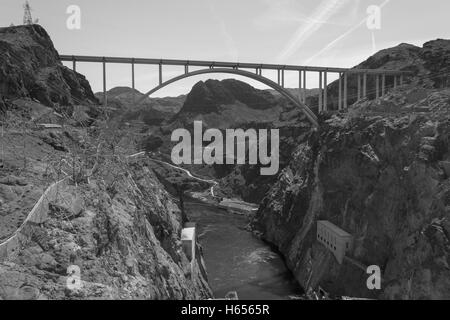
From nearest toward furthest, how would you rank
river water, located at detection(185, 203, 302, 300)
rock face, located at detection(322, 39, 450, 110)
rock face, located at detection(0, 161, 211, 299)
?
1. rock face, located at detection(0, 161, 211, 299)
2. river water, located at detection(185, 203, 302, 300)
3. rock face, located at detection(322, 39, 450, 110)

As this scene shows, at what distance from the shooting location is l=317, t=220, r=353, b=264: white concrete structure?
3338 centimetres

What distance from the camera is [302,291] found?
36.4m

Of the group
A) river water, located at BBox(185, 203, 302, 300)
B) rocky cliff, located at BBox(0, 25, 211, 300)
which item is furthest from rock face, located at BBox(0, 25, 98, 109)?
river water, located at BBox(185, 203, 302, 300)

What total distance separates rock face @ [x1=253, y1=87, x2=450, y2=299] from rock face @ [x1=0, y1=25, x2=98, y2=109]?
1220 inches

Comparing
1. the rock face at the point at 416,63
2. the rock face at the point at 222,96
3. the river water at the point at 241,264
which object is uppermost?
the rock face at the point at 222,96

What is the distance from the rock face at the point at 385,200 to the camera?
950 inches

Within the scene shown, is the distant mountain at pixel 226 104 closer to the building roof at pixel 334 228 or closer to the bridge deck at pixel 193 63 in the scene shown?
the bridge deck at pixel 193 63

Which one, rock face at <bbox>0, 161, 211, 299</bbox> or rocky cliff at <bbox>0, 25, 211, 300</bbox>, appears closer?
rock face at <bbox>0, 161, 211, 299</bbox>

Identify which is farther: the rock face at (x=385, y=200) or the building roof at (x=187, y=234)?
the building roof at (x=187, y=234)

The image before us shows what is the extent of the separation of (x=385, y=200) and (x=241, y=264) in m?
19.1

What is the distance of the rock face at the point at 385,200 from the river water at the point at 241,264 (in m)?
2.35

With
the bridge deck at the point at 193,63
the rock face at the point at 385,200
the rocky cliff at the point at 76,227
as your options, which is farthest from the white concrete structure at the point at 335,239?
the bridge deck at the point at 193,63

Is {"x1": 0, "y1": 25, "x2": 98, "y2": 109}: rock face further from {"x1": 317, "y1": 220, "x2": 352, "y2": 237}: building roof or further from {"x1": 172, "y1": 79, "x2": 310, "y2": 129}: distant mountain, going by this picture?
{"x1": 172, "y1": 79, "x2": 310, "y2": 129}: distant mountain

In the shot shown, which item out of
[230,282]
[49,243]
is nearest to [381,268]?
[230,282]
